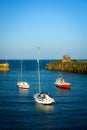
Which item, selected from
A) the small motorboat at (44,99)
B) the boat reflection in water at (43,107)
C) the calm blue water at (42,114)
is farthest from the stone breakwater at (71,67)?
the boat reflection in water at (43,107)

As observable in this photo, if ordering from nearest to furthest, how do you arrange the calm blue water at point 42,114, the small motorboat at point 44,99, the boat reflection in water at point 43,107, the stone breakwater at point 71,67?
the calm blue water at point 42,114, the boat reflection in water at point 43,107, the small motorboat at point 44,99, the stone breakwater at point 71,67

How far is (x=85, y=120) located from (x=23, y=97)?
75.0ft

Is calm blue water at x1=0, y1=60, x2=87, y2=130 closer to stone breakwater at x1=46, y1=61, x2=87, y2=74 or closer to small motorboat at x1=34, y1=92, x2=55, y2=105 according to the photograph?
small motorboat at x1=34, y1=92, x2=55, y2=105

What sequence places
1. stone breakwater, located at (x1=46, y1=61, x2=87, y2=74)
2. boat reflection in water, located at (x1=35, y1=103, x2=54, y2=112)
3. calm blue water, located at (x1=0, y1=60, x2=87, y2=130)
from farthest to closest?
stone breakwater, located at (x1=46, y1=61, x2=87, y2=74), boat reflection in water, located at (x1=35, y1=103, x2=54, y2=112), calm blue water, located at (x1=0, y1=60, x2=87, y2=130)

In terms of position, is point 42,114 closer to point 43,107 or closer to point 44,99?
point 43,107

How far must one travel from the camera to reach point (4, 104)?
175ft

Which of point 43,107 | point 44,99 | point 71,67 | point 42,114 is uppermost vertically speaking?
point 71,67

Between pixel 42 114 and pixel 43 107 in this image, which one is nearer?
pixel 42 114

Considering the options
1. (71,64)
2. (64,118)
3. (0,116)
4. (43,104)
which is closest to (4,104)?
(43,104)

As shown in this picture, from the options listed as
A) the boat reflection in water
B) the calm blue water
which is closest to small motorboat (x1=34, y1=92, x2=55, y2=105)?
the boat reflection in water

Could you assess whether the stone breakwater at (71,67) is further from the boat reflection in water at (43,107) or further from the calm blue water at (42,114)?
the boat reflection in water at (43,107)

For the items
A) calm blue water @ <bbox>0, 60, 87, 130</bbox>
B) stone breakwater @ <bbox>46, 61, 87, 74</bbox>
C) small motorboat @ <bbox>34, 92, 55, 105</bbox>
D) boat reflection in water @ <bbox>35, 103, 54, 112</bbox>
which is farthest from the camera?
stone breakwater @ <bbox>46, 61, 87, 74</bbox>

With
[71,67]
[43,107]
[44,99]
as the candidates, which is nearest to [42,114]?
[43,107]

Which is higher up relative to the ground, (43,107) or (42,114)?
(43,107)
